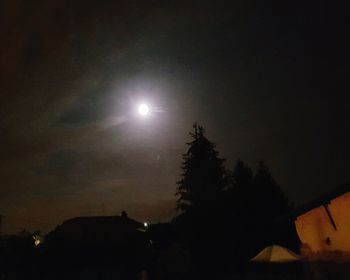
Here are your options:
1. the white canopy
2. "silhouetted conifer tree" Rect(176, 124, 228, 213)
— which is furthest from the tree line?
the white canopy

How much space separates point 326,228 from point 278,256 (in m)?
3.07

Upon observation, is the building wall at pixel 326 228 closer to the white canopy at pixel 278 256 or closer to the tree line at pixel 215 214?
the white canopy at pixel 278 256

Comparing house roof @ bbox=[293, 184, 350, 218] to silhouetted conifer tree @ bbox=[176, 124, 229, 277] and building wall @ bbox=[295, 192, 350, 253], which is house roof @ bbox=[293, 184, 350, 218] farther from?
silhouetted conifer tree @ bbox=[176, 124, 229, 277]

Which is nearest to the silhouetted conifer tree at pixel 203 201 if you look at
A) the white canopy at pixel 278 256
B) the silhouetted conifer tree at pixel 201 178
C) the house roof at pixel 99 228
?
the silhouetted conifer tree at pixel 201 178

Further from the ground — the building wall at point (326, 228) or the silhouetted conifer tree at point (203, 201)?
the silhouetted conifer tree at point (203, 201)

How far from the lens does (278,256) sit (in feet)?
61.6

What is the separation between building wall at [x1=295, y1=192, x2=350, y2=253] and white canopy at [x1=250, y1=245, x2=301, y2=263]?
70 cm

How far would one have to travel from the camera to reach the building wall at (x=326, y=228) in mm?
15172

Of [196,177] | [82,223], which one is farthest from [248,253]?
[82,223]

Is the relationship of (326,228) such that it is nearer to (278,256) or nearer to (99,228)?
(278,256)

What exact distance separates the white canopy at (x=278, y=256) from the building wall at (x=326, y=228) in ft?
2.28

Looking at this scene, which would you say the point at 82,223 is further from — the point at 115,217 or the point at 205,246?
the point at 205,246

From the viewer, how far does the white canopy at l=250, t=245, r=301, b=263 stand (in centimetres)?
1854

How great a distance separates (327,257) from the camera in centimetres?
1636
